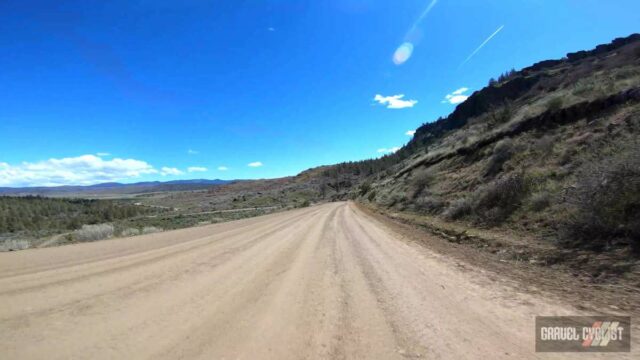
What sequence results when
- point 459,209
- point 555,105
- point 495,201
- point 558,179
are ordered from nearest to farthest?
1. point 558,179
2. point 495,201
3. point 459,209
4. point 555,105

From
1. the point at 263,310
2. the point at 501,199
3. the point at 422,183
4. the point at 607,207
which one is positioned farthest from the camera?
the point at 422,183

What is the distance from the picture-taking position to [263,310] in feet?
17.8

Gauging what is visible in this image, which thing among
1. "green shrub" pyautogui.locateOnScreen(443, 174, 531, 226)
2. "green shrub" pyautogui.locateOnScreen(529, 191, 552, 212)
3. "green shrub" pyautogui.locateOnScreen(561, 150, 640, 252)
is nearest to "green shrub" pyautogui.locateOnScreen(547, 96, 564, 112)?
"green shrub" pyautogui.locateOnScreen(443, 174, 531, 226)

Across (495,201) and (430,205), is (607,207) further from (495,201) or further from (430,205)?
(430,205)

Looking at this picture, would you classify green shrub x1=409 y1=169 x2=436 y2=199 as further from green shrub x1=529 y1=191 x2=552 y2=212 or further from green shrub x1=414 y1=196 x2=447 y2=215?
green shrub x1=529 y1=191 x2=552 y2=212

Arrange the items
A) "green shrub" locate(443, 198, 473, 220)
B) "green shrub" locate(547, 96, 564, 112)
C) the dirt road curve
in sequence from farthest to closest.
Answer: "green shrub" locate(547, 96, 564, 112), "green shrub" locate(443, 198, 473, 220), the dirt road curve

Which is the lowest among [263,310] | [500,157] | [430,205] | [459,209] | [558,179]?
[263,310]

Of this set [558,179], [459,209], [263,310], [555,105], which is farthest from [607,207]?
[555,105]

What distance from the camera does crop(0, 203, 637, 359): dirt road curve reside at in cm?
404

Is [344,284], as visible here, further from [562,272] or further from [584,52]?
[584,52]

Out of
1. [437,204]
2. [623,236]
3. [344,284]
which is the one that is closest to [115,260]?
[344,284]

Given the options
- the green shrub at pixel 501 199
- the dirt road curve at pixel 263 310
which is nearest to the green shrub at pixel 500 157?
the green shrub at pixel 501 199

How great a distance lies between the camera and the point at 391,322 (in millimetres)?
4848

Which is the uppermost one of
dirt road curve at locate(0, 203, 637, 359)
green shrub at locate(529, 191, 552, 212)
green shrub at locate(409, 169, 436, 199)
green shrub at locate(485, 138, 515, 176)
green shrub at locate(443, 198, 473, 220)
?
green shrub at locate(485, 138, 515, 176)
